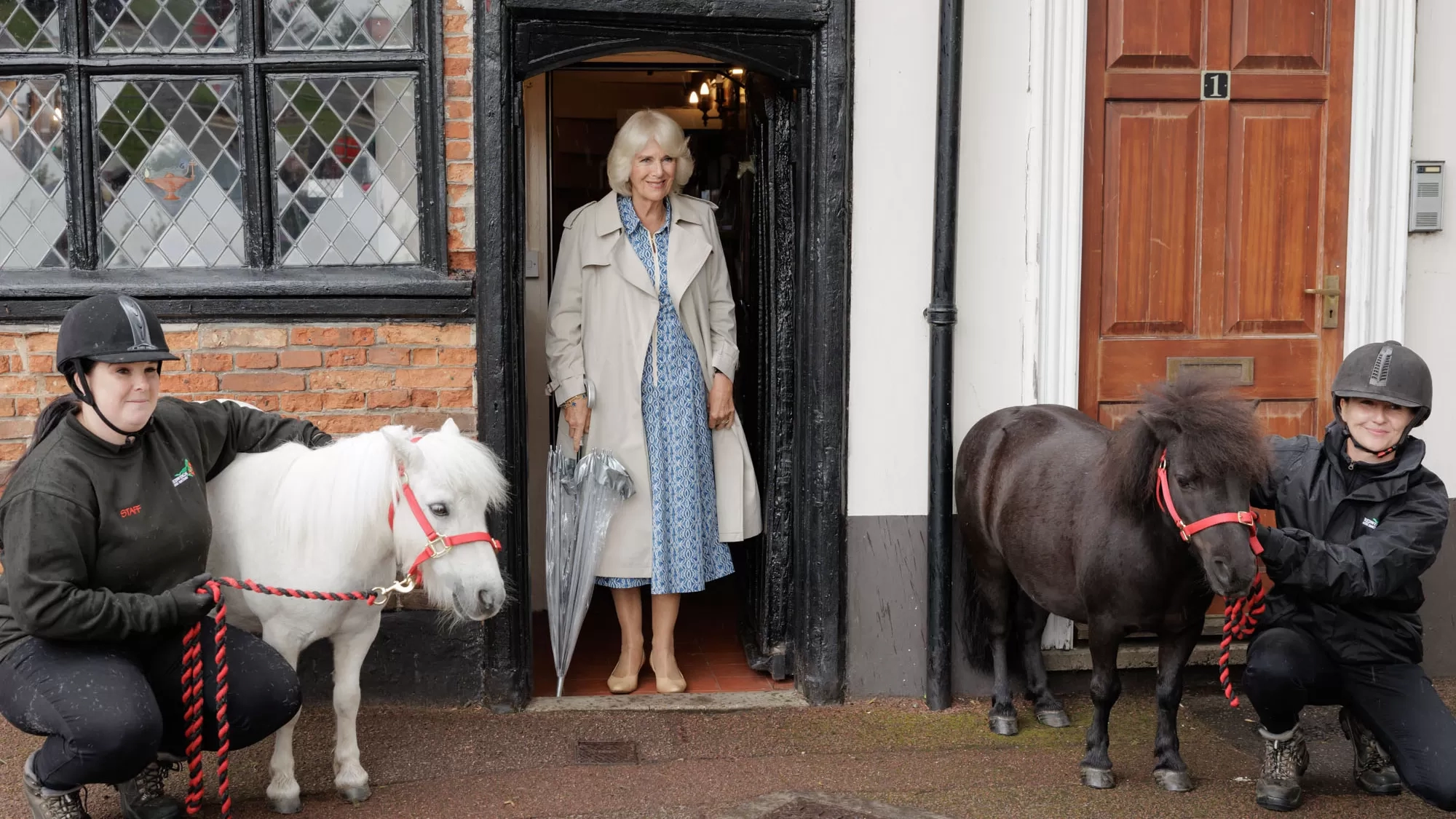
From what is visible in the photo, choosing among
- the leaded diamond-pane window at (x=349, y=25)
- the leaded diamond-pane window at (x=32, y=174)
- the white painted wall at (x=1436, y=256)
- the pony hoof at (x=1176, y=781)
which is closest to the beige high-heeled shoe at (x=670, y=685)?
the pony hoof at (x=1176, y=781)

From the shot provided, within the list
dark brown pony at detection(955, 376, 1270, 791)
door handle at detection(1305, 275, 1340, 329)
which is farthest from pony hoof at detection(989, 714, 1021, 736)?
door handle at detection(1305, 275, 1340, 329)

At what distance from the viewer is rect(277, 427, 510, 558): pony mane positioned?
11.8 ft

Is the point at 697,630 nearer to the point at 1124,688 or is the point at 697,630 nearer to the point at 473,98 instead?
the point at 1124,688

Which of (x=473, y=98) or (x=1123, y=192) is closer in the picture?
(x=473, y=98)

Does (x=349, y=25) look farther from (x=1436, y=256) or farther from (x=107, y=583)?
(x=1436, y=256)

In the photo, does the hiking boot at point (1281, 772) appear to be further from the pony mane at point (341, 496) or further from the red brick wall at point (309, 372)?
the red brick wall at point (309, 372)

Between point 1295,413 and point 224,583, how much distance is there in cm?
406

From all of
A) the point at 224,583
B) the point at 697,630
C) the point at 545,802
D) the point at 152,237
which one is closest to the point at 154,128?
the point at 152,237

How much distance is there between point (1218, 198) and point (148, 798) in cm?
436

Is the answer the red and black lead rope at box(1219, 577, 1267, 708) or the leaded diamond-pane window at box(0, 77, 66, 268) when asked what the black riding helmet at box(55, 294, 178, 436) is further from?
the red and black lead rope at box(1219, 577, 1267, 708)

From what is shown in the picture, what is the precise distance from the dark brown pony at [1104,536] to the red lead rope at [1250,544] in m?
0.02

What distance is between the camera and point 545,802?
4.09 meters

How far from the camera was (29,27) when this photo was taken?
15.3 feet

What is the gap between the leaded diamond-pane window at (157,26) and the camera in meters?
4.68
